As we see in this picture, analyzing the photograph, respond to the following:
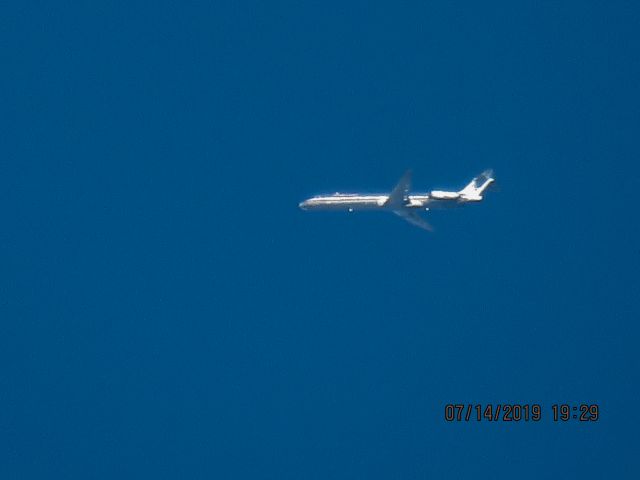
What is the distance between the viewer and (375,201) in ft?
210

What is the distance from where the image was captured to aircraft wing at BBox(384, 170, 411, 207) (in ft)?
201

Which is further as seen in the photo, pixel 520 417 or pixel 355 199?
pixel 520 417

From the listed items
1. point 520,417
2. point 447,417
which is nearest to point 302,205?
point 447,417

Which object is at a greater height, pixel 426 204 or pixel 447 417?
pixel 426 204

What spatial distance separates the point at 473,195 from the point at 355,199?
348 inches

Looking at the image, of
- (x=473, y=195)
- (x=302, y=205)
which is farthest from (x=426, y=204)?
(x=302, y=205)

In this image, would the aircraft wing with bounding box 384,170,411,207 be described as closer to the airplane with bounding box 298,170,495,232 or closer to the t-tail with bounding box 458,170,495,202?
the airplane with bounding box 298,170,495,232

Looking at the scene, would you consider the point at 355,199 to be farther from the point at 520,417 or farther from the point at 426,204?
the point at 520,417

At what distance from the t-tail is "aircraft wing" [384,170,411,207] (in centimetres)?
445

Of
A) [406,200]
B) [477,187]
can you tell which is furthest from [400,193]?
[477,187]

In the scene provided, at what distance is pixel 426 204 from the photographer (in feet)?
210

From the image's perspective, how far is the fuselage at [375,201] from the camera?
2494 inches

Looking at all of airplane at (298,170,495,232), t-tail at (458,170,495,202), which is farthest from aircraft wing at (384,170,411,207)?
t-tail at (458,170,495,202)

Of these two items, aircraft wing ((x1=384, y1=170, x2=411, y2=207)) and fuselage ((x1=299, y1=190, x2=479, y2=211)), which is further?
fuselage ((x1=299, y1=190, x2=479, y2=211))
